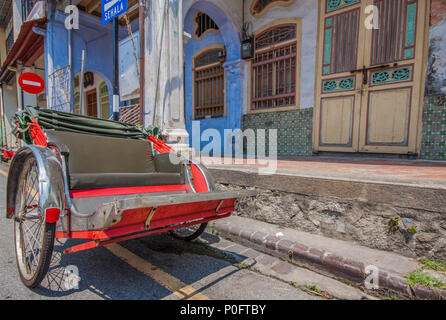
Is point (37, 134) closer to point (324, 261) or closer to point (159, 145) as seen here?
point (159, 145)

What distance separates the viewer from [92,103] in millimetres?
14141

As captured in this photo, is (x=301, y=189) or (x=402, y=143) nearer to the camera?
(x=301, y=189)

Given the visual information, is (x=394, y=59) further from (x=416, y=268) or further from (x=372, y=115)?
(x=416, y=268)

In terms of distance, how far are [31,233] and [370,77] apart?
6.26m

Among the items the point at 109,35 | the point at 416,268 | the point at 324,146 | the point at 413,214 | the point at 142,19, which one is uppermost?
the point at 109,35

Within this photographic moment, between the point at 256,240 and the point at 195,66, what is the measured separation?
764cm

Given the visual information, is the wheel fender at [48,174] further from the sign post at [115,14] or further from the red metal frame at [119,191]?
the sign post at [115,14]

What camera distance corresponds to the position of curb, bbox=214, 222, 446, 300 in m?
1.94

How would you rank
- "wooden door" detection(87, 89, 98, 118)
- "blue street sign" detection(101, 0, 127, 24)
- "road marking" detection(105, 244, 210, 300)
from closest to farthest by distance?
"road marking" detection(105, 244, 210, 300) < "blue street sign" detection(101, 0, 127, 24) < "wooden door" detection(87, 89, 98, 118)

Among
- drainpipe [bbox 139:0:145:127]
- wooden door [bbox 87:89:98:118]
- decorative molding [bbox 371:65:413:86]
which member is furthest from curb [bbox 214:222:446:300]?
wooden door [bbox 87:89:98:118]

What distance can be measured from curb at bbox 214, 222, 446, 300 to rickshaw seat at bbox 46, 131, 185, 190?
103 cm

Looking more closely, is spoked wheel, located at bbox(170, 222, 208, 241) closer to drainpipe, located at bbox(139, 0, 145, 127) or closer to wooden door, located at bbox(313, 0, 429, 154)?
drainpipe, located at bbox(139, 0, 145, 127)

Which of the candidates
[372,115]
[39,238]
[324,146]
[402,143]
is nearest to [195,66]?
[324,146]
